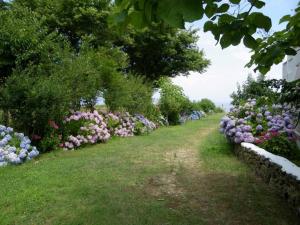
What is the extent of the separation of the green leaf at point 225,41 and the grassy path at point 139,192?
2255mm

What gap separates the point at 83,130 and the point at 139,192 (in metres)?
5.17

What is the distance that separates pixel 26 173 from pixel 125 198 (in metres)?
2.34

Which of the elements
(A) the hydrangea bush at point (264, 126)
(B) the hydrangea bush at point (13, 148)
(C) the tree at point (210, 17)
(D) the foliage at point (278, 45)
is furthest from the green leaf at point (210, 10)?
(B) the hydrangea bush at point (13, 148)

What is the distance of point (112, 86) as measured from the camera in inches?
461

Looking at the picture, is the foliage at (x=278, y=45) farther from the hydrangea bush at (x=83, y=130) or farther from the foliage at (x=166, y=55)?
the foliage at (x=166, y=55)

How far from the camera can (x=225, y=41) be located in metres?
2.29

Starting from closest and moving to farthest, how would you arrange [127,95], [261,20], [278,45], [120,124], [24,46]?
[261,20] → [278,45] → [24,46] → [120,124] → [127,95]

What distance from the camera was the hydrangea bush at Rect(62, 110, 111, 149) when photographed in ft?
30.3

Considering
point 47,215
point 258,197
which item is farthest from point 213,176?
point 47,215

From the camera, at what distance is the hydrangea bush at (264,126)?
638 cm

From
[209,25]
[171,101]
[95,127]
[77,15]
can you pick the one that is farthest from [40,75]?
[77,15]

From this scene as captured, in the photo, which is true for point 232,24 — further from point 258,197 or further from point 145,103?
point 145,103

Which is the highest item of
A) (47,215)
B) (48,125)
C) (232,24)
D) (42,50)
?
(42,50)

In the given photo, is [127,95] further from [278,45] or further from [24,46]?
[278,45]
